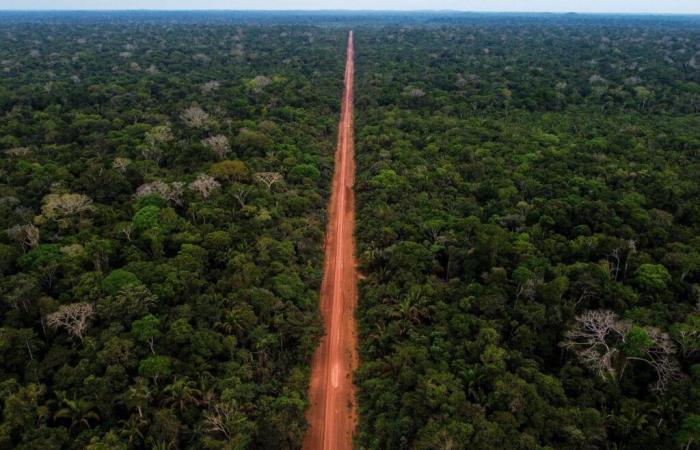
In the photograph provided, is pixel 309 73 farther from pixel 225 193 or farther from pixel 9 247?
pixel 9 247

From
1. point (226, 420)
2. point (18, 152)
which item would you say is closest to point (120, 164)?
point (18, 152)

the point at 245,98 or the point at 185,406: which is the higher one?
the point at 245,98

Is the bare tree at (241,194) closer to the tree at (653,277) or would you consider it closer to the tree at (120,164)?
the tree at (120,164)

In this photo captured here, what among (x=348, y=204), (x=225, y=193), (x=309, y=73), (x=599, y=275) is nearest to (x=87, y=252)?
(x=225, y=193)

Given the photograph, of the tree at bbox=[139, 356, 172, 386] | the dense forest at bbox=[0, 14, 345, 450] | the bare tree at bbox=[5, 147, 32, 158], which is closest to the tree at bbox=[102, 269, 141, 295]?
the dense forest at bbox=[0, 14, 345, 450]

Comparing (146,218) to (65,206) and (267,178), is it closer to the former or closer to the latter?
(65,206)

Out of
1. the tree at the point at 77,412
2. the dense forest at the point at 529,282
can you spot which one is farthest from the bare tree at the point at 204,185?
the tree at the point at 77,412
